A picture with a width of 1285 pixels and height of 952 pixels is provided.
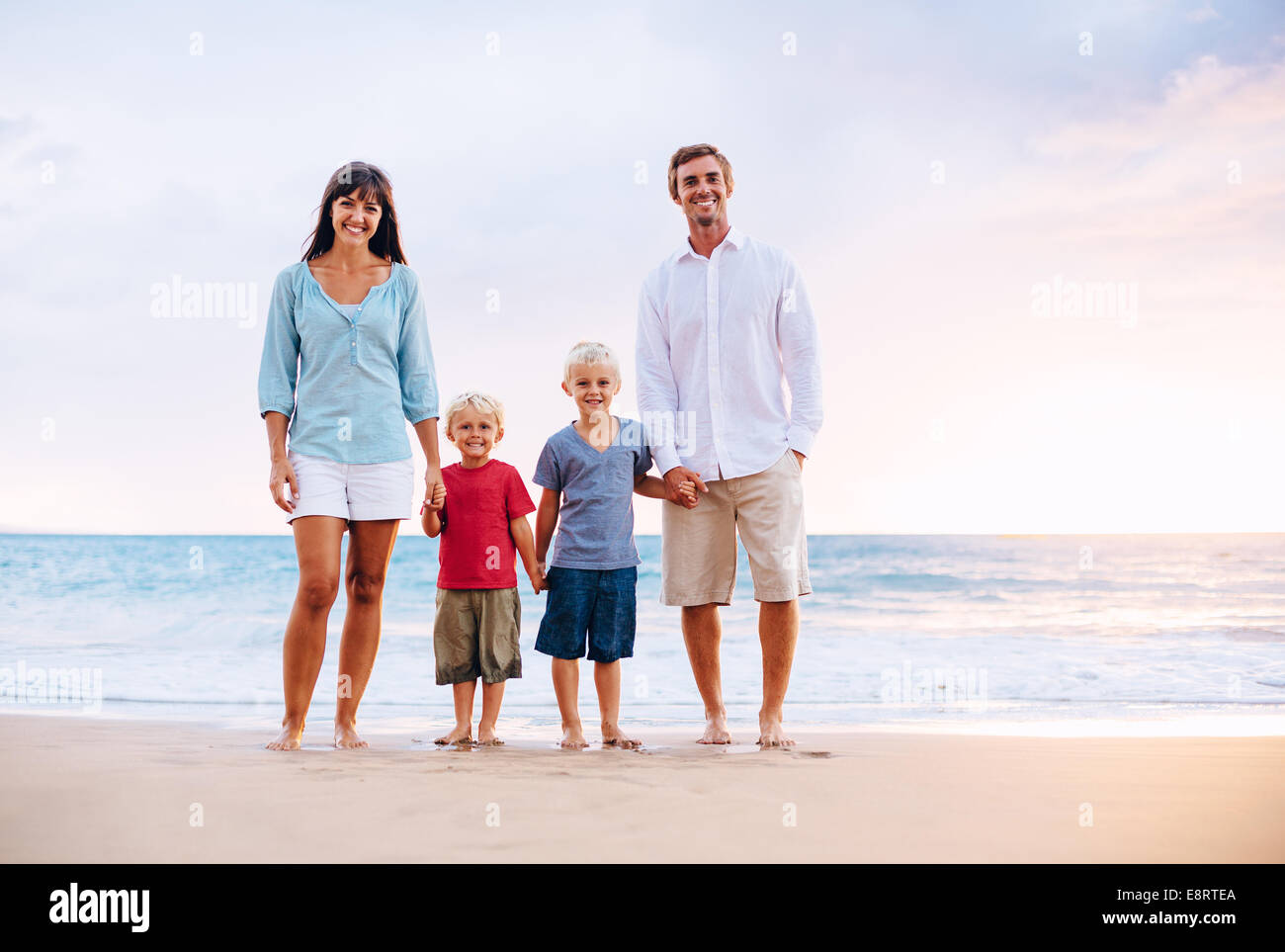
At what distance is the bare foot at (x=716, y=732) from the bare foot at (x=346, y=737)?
47.1 inches

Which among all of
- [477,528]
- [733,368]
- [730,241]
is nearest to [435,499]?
[477,528]

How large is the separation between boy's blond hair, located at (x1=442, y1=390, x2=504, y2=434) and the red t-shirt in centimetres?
20

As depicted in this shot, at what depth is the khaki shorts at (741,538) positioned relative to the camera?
3344mm

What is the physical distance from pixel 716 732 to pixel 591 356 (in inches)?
56.4

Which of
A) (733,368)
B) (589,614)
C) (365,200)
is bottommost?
(589,614)

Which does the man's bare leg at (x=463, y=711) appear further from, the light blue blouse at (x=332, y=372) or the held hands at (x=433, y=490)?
the light blue blouse at (x=332, y=372)

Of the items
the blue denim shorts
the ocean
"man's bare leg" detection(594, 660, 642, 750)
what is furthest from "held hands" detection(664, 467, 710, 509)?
the ocean

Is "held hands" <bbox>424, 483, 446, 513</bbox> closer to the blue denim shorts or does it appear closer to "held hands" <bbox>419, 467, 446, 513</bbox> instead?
"held hands" <bbox>419, 467, 446, 513</bbox>

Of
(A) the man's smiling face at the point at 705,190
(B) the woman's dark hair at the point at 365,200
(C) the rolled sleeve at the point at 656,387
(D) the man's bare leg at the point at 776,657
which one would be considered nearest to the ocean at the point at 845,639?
(D) the man's bare leg at the point at 776,657

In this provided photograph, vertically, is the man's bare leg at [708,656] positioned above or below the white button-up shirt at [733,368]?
below

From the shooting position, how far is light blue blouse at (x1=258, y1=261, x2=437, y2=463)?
10.2ft

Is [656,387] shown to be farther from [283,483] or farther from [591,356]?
[283,483]

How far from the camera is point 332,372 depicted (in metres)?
3.13

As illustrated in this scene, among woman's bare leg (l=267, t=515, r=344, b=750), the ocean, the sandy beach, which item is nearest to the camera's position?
the sandy beach
